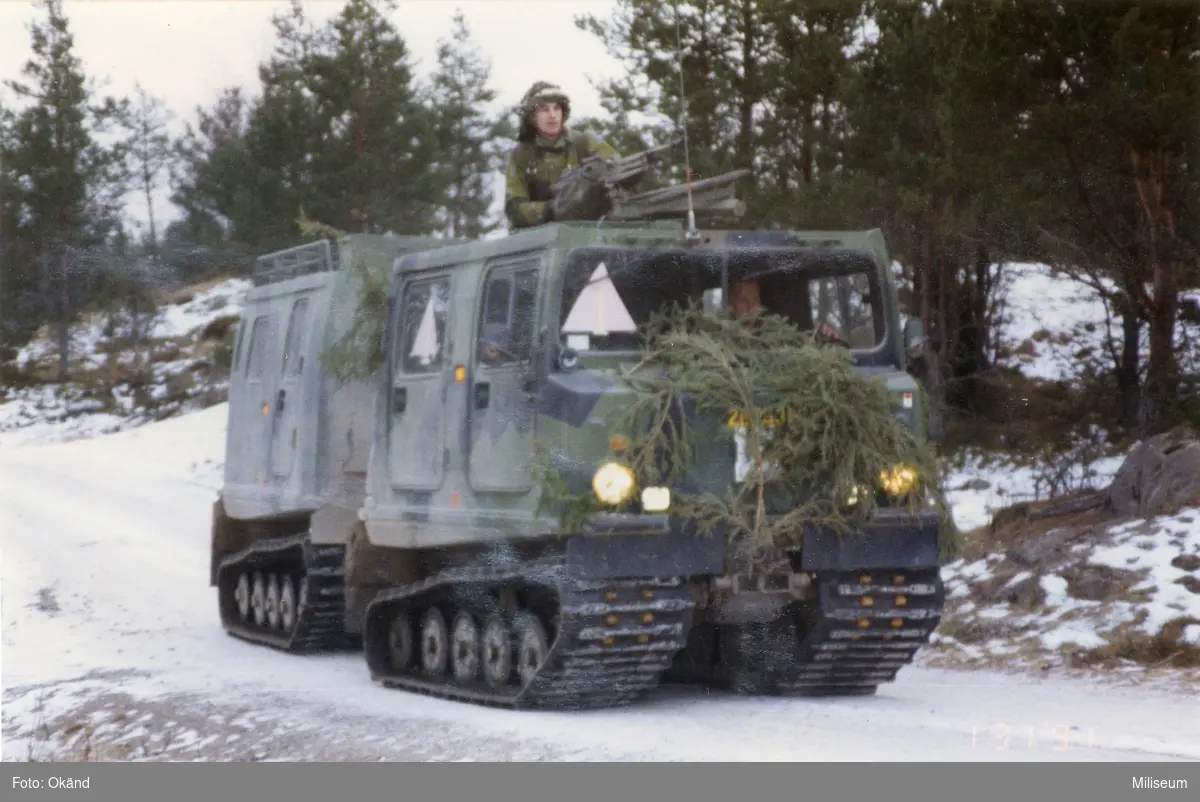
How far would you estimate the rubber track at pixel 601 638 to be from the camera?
390 inches

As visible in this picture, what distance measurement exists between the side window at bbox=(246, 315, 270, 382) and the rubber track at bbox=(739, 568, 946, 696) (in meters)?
6.64

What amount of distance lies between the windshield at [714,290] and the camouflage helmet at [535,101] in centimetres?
234

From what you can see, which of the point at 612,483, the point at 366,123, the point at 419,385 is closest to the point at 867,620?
the point at 612,483

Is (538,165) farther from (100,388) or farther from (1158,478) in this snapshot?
(100,388)

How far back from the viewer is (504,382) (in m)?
10.7

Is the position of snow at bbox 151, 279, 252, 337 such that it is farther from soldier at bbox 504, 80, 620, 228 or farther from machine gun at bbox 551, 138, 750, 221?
machine gun at bbox 551, 138, 750, 221

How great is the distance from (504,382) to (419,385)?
1388mm

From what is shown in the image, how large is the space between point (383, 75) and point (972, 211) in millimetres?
9810

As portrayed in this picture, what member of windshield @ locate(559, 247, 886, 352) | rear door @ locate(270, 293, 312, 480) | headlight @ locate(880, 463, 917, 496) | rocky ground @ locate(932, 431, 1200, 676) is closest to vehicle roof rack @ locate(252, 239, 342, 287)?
rear door @ locate(270, 293, 312, 480)

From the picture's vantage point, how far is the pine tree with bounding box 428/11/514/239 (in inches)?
955

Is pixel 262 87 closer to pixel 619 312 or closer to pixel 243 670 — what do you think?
pixel 243 670

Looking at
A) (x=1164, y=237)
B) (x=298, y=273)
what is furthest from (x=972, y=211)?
(x=298, y=273)

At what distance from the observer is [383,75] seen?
24.7 metres

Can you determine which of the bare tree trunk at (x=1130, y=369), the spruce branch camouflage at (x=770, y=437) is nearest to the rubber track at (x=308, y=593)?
the spruce branch camouflage at (x=770, y=437)
